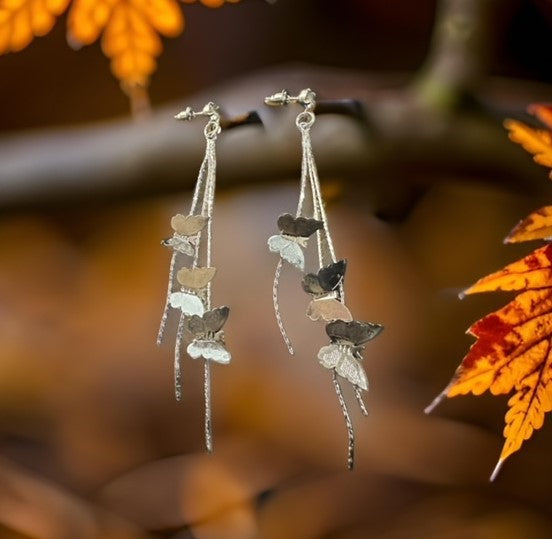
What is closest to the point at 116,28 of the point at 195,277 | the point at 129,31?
the point at 129,31

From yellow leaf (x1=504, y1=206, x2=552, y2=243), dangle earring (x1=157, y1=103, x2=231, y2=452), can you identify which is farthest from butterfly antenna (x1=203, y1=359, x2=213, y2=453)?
yellow leaf (x1=504, y1=206, x2=552, y2=243)

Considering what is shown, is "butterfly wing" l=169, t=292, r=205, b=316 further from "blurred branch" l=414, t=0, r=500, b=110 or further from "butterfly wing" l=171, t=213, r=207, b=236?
"blurred branch" l=414, t=0, r=500, b=110

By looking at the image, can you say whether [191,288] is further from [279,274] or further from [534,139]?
[534,139]

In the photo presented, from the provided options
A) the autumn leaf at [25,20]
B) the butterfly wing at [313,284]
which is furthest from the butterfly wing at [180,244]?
the autumn leaf at [25,20]

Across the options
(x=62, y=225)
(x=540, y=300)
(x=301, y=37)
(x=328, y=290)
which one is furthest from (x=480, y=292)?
(x=62, y=225)

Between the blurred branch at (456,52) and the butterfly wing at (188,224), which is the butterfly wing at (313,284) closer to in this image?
the butterfly wing at (188,224)

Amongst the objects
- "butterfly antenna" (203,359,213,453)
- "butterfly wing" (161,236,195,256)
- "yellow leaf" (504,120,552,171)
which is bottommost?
"butterfly antenna" (203,359,213,453)
